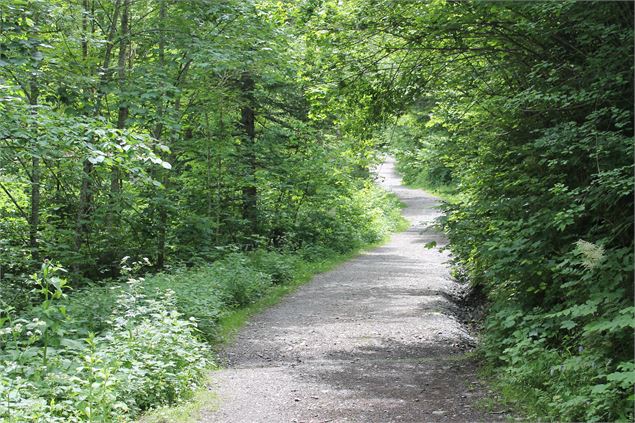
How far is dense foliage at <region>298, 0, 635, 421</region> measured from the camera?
540 centimetres

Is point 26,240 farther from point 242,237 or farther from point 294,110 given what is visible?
point 294,110

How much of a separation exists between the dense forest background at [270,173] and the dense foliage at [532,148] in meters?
0.03

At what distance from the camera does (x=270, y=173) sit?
18.4 meters

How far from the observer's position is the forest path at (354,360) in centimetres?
629

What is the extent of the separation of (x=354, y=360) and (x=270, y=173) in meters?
10.5

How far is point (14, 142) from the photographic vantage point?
8.20m

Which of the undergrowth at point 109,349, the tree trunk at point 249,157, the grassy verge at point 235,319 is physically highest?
the tree trunk at point 249,157

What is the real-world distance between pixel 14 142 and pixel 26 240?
4764 millimetres

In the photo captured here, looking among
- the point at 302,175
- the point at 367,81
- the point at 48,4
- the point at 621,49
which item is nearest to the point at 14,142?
the point at 48,4

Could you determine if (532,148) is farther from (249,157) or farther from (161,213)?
(249,157)

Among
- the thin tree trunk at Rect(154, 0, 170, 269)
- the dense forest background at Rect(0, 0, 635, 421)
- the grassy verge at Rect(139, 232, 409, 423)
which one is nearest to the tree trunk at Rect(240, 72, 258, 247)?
the dense forest background at Rect(0, 0, 635, 421)

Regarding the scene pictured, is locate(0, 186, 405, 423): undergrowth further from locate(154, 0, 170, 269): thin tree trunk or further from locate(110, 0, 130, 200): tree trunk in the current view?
locate(154, 0, 170, 269): thin tree trunk

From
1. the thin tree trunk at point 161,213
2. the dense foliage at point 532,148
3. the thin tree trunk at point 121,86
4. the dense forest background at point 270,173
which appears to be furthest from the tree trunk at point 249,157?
the dense foliage at point 532,148

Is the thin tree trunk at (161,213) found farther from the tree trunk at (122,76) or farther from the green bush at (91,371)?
the green bush at (91,371)
